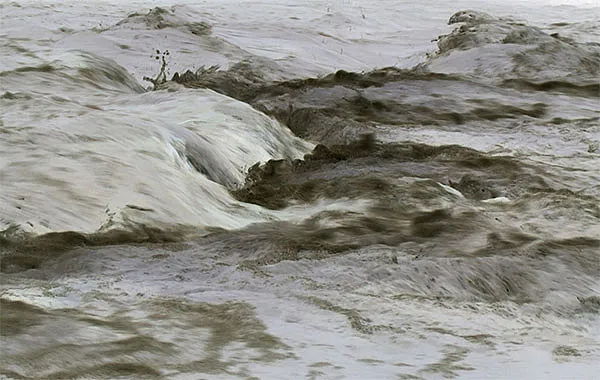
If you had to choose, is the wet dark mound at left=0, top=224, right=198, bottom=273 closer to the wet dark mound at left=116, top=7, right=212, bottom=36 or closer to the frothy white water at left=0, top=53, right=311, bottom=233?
the frothy white water at left=0, top=53, right=311, bottom=233

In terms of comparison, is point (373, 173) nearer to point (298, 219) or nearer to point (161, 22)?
point (298, 219)

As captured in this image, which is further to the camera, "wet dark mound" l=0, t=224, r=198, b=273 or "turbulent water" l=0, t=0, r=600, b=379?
"wet dark mound" l=0, t=224, r=198, b=273

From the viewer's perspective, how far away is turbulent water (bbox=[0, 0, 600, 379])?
133 inches

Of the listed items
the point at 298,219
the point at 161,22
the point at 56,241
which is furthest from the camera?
the point at 161,22

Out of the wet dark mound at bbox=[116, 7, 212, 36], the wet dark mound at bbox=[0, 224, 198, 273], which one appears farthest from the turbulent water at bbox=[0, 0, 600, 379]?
the wet dark mound at bbox=[116, 7, 212, 36]

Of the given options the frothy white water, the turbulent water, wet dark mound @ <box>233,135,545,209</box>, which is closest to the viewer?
the turbulent water

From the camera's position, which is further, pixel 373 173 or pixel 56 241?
pixel 373 173

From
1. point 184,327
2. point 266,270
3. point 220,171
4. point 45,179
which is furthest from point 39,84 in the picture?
point 184,327

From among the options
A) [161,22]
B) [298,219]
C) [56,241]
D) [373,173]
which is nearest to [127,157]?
[298,219]

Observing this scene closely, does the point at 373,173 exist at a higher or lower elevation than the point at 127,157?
lower

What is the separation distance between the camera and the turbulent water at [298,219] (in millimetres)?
3385

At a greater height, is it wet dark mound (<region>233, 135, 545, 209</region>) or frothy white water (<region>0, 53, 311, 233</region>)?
frothy white water (<region>0, 53, 311, 233</region>)

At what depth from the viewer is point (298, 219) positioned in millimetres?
5367

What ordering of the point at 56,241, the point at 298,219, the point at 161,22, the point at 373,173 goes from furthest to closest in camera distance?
1. the point at 161,22
2. the point at 373,173
3. the point at 298,219
4. the point at 56,241
